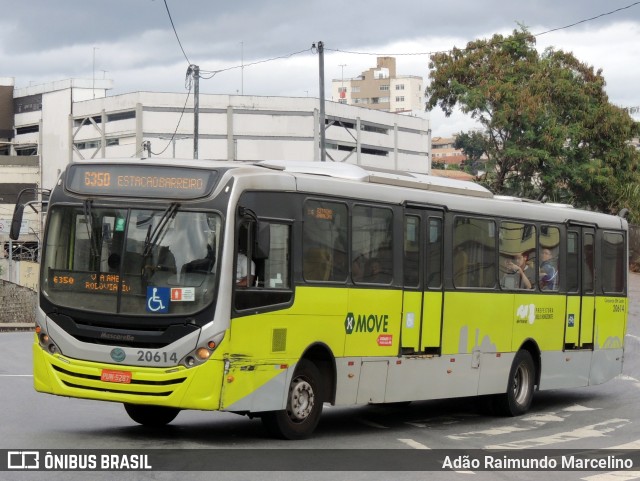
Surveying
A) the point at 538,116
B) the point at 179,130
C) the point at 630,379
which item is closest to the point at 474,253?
the point at 630,379

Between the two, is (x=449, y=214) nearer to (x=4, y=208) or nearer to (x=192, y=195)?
(x=192, y=195)

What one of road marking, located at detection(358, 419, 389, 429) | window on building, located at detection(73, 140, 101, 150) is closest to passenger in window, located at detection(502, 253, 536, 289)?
road marking, located at detection(358, 419, 389, 429)

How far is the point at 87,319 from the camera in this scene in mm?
12625

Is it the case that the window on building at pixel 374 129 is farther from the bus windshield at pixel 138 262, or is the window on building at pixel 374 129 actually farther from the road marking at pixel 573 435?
the bus windshield at pixel 138 262

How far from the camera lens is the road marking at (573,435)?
46.7 feet

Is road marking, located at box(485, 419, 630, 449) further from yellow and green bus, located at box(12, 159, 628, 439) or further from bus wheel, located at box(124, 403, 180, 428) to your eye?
bus wheel, located at box(124, 403, 180, 428)

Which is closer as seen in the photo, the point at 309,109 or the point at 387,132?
the point at 309,109

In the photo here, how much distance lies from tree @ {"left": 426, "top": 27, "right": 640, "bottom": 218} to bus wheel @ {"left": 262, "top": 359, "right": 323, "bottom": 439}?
36615 millimetres

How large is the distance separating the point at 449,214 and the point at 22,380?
28.2ft

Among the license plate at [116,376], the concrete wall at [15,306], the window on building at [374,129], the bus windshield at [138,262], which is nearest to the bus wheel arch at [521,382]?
the bus windshield at [138,262]

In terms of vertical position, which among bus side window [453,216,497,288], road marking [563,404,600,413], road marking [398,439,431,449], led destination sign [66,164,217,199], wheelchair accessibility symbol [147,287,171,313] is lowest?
road marking [563,404,600,413]

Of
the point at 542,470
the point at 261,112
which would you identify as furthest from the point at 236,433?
the point at 261,112

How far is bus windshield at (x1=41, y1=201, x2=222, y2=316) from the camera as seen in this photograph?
487 inches

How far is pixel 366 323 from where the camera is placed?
14.6 meters
